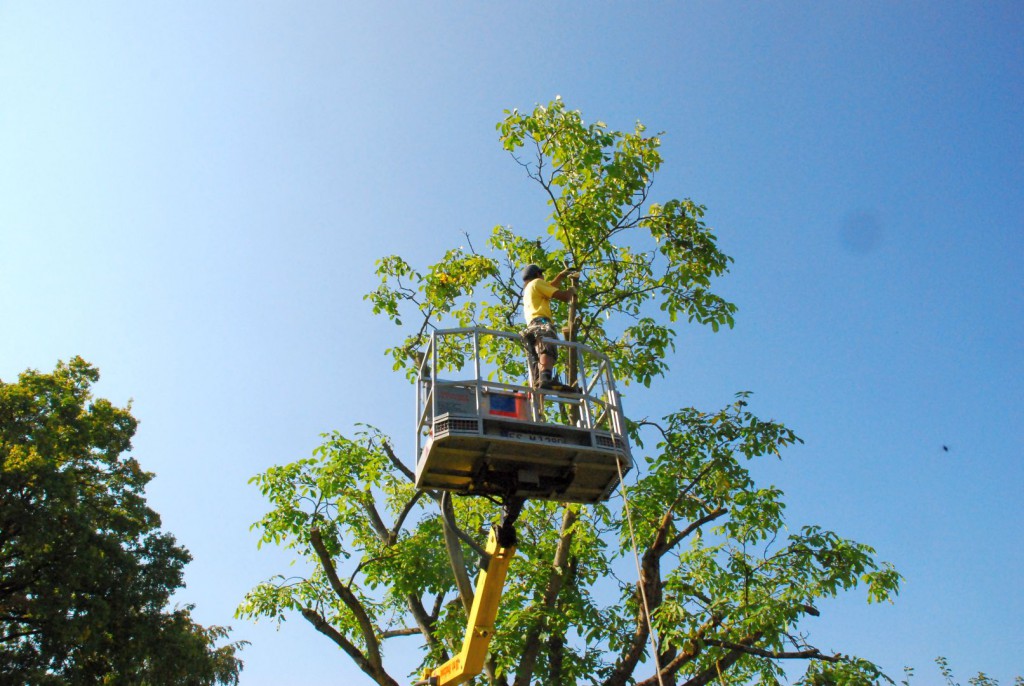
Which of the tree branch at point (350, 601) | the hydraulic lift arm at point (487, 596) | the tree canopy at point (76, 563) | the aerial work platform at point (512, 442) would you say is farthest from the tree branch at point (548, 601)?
the tree canopy at point (76, 563)

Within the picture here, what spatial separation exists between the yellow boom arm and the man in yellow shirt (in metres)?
2.02

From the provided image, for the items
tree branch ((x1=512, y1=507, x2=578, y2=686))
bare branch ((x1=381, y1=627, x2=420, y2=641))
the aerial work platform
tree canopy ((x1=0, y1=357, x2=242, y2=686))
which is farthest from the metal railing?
tree canopy ((x1=0, y1=357, x2=242, y2=686))

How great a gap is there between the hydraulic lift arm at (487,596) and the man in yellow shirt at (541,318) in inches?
56.8

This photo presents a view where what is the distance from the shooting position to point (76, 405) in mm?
22156

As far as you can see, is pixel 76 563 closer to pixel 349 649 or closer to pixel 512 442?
pixel 349 649

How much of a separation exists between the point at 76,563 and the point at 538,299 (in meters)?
16.4

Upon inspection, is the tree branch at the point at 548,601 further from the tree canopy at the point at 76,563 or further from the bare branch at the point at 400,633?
the tree canopy at the point at 76,563

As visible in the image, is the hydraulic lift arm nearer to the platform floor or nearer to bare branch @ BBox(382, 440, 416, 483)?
the platform floor

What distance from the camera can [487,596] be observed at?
913 cm

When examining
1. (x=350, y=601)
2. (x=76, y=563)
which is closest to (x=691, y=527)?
(x=350, y=601)

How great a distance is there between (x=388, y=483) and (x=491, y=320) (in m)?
3.60

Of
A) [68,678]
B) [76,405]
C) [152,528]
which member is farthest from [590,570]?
[76,405]

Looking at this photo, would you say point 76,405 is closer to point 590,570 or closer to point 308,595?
point 308,595

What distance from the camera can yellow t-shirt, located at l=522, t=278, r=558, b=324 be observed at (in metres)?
8.77
